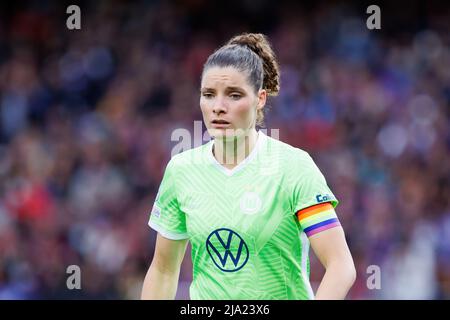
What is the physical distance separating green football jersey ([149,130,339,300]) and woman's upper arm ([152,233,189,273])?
13cm

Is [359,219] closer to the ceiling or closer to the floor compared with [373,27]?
closer to the floor

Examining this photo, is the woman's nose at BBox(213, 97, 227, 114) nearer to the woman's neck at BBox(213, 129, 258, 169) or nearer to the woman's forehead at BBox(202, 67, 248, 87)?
the woman's forehead at BBox(202, 67, 248, 87)

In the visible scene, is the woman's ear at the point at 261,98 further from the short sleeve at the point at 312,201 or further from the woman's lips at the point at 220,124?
the short sleeve at the point at 312,201

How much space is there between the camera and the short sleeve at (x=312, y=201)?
364 cm

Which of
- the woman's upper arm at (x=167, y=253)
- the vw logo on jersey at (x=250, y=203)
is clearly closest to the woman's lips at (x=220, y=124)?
the vw logo on jersey at (x=250, y=203)

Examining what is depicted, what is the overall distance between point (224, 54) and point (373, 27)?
5868 mm

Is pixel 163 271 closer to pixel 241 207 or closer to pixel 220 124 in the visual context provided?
pixel 241 207

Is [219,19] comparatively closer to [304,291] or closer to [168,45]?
[168,45]

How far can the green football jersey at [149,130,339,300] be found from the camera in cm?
374

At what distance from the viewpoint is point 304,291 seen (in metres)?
3.84

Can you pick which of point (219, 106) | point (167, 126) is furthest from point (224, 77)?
point (167, 126)

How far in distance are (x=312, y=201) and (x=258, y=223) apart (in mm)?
253

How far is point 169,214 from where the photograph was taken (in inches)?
159
